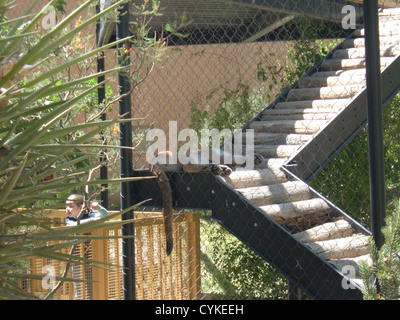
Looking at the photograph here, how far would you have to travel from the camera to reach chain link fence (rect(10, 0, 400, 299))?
368 cm

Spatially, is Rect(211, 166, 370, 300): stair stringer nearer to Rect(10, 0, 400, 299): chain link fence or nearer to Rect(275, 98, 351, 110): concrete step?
Rect(10, 0, 400, 299): chain link fence

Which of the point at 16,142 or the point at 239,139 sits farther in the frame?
the point at 239,139

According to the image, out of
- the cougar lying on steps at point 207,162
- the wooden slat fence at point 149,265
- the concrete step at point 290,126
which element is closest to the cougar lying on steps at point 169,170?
the cougar lying on steps at point 207,162

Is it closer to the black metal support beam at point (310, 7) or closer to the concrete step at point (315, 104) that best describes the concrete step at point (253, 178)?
the concrete step at point (315, 104)

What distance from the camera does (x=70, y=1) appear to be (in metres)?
9.20

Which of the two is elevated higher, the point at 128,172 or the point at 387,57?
the point at 387,57

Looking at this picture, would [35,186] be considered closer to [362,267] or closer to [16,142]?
[16,142]

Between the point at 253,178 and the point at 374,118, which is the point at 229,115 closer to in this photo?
the point at 253,178

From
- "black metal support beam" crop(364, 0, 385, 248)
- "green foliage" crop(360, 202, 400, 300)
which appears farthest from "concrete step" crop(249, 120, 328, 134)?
"green foliage" crop(360, 202, 400, 300)

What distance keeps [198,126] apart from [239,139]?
4.08 feet

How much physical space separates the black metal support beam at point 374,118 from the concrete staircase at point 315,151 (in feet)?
1.87

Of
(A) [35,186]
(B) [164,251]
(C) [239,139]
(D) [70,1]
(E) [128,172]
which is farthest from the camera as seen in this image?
(D) [70,1]
